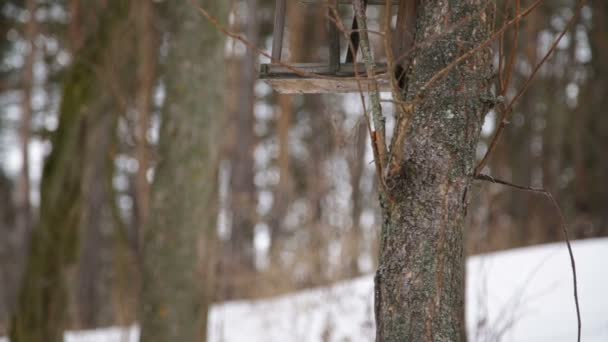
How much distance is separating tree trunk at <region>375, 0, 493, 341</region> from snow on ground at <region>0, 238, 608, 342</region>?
1.84 m

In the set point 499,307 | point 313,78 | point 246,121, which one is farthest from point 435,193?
point 246,121

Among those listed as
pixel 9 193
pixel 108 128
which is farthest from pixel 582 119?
pixel 9 193

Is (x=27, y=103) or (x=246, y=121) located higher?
(x=27, y=103)

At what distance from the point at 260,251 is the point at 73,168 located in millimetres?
6850

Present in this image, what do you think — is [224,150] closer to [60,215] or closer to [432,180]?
[60,215]

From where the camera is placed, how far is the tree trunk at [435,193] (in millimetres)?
1953

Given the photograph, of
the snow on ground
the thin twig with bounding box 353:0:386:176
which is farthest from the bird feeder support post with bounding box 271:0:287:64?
the snow on ground

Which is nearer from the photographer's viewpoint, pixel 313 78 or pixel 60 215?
pixel 313 78

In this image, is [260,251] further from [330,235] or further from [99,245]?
[99,245]

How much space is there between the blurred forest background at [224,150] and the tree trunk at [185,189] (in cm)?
1

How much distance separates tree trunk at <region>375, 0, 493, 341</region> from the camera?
195 cm

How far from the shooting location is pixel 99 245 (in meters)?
17.0

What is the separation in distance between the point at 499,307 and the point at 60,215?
3.46m

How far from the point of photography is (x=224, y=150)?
38.3ft
